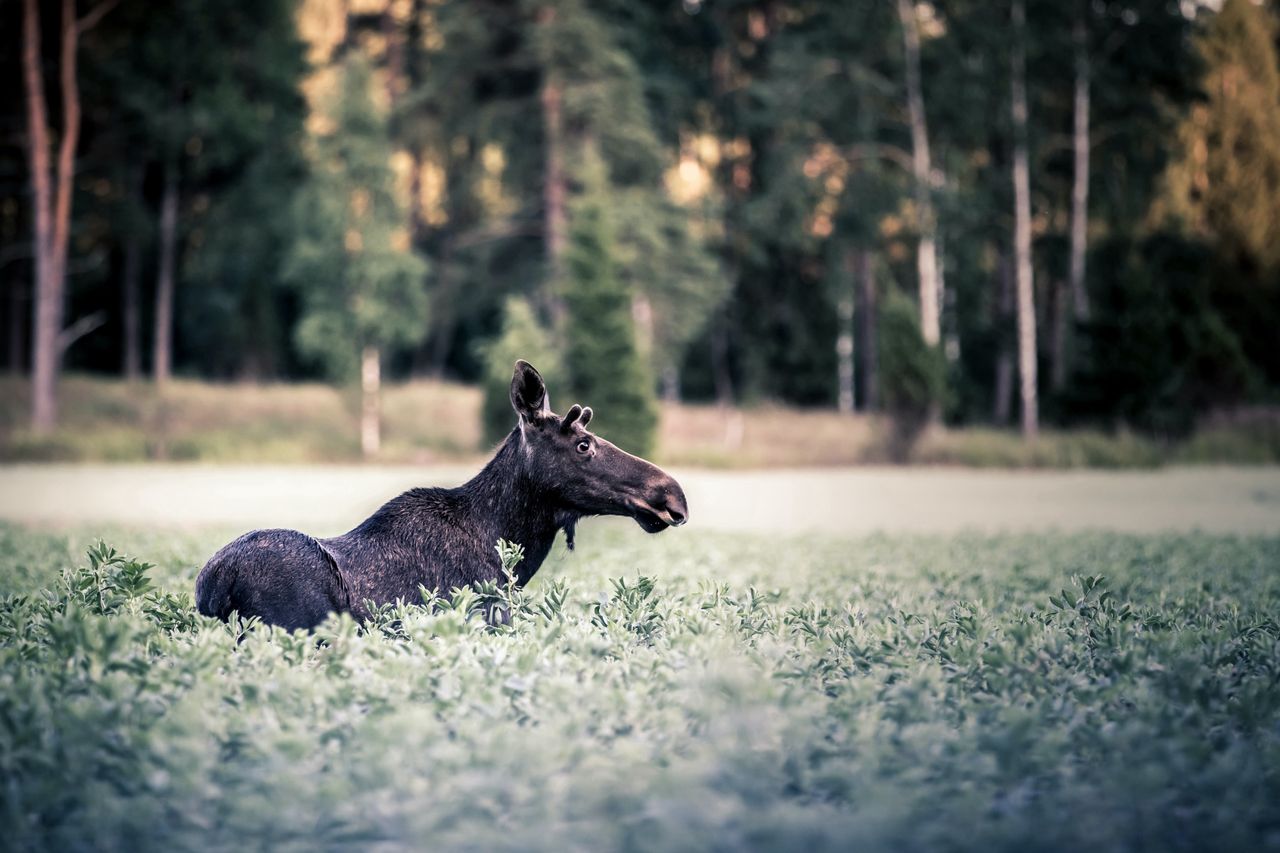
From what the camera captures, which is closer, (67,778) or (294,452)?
(67,778)

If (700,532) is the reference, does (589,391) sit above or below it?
above

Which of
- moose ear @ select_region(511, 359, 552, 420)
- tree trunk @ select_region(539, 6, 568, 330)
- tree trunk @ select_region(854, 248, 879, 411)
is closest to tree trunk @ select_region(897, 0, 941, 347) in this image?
tree trunk @ select_region(854, 248, 879, 411)

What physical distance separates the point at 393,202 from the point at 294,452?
8.34 meters

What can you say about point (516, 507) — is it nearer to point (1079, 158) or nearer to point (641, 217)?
point (641, 217)

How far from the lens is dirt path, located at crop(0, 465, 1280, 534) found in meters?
17.2

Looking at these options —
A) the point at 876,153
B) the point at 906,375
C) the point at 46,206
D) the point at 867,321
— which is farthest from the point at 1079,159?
the point at 46,206

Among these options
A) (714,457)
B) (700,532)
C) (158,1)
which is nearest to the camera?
(700,532)

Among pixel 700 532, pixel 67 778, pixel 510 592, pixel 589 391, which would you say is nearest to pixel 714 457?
pixel 589 391

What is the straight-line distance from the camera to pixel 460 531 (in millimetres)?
5754

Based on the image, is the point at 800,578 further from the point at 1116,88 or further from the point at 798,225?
the point at 1116,88

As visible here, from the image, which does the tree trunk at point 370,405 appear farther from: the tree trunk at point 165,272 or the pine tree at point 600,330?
the tree trunk at point 165,272

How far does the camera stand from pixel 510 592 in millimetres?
5555

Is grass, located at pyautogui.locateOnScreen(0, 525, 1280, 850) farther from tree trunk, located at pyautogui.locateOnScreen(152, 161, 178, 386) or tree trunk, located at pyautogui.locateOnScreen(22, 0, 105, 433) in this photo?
tree trunk, located at pyautogui.locateOnScreen(152, 161, 178, 386)

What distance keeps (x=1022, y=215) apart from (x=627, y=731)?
1358 inches
